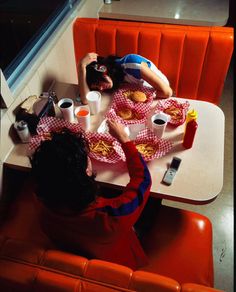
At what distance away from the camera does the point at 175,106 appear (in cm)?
151

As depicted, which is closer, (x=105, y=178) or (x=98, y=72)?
(x=105, y=178)

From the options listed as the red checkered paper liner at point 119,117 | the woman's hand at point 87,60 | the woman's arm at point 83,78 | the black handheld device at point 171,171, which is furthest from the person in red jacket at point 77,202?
A: the woman's hand at point 87,60

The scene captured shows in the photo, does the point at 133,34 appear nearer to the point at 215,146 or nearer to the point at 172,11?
the point at 172,11

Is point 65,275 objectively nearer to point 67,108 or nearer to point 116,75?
point 67,108

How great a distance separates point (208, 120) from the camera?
1.47m

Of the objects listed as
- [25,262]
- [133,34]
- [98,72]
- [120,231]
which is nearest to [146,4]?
[133,34]

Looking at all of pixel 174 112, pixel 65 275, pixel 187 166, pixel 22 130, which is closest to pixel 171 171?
pixel 187 166

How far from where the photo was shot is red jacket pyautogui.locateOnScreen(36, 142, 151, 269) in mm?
955

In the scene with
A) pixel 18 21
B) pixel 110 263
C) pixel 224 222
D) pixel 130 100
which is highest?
pixel 18 21

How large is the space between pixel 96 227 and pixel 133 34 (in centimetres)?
137

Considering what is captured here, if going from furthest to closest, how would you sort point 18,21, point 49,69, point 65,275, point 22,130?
1. point 18,21
2. point 49,69
3. point 22,130
4. point 65,275

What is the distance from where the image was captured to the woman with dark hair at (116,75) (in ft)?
5.17

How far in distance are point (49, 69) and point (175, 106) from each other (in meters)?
0.81

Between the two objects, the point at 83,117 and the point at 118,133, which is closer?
the point at 118,133
